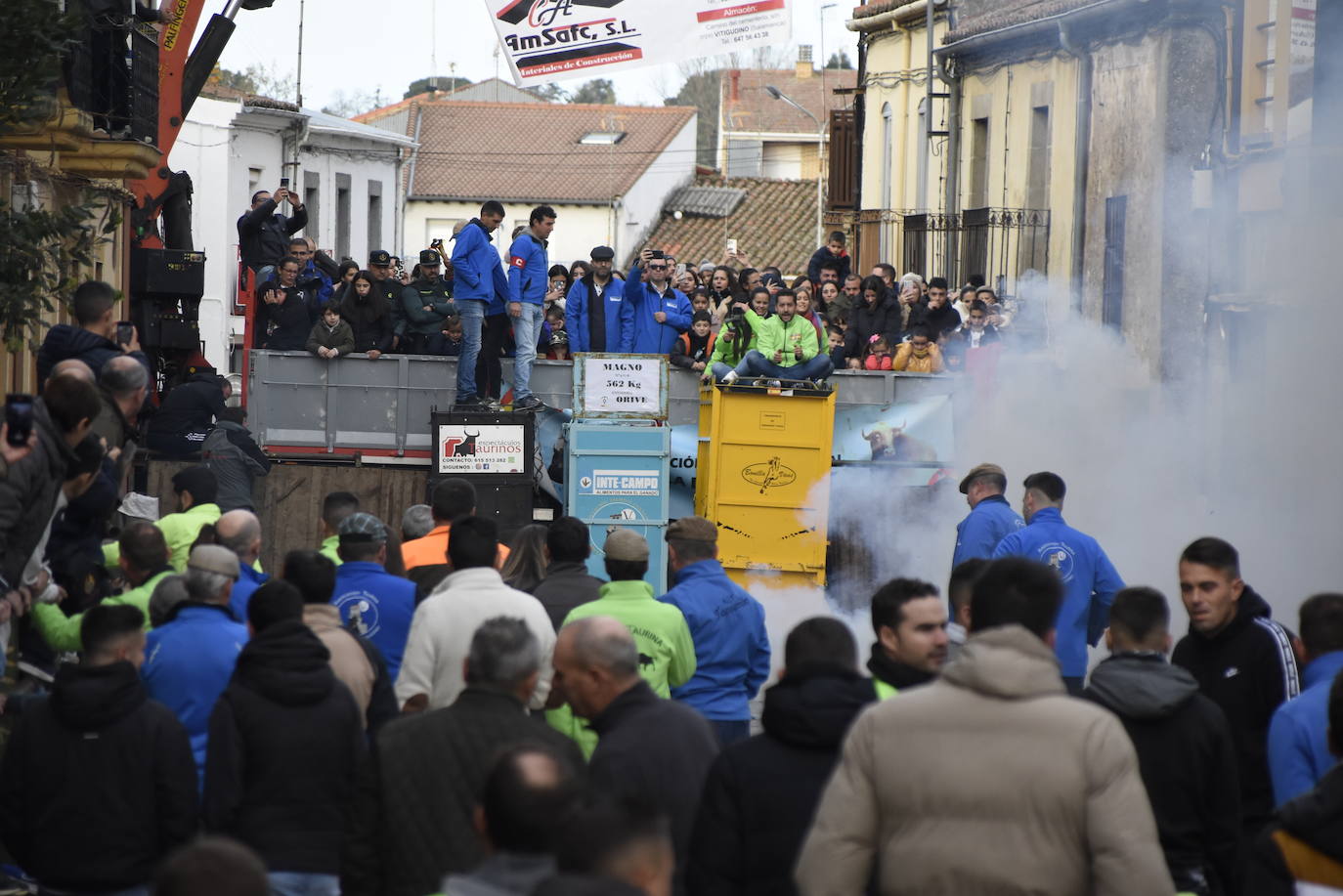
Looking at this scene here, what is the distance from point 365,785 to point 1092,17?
19.7 metres

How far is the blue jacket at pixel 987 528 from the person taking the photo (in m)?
9.55

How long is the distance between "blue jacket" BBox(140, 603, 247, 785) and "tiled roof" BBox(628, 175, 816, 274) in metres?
41.1

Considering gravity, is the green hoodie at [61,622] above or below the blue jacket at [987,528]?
below

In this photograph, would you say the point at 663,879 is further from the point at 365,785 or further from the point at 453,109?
the point at 453,109

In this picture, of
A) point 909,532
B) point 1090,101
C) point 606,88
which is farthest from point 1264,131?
point 606,88

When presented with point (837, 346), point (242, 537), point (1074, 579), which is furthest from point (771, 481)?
point (242, 537)

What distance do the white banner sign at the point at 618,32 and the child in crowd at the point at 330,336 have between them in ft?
10.8

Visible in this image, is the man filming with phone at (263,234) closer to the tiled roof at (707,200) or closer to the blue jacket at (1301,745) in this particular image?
the blue jacket at (1301,745)

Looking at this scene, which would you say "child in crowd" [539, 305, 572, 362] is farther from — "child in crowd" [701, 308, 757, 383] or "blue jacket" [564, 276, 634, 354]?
"child in crowd" [701, 308, 757, 383]

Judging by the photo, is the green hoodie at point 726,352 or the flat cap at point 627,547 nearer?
the flat cap at point 627,547

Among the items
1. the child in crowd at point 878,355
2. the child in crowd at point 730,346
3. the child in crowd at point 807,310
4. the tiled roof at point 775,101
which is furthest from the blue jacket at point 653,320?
the tiled roof at point 775,101

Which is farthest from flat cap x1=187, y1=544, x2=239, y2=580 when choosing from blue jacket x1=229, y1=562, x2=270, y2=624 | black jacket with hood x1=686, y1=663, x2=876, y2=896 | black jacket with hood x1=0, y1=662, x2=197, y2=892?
black jacket with hood x1=686, y1=663, x2=876, y2=896

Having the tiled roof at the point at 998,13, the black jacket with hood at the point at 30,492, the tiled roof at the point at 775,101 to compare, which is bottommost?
the black jacket with hood at the point at 30,492

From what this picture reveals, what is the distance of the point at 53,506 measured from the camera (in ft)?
21.0
